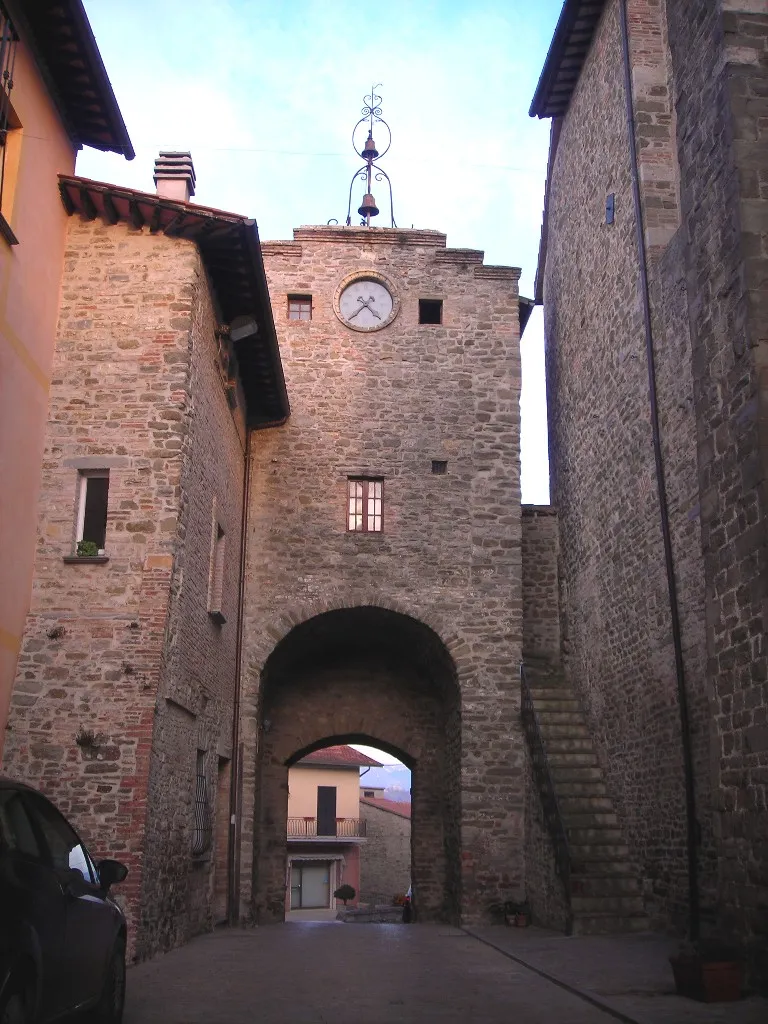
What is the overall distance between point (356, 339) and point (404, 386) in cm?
110

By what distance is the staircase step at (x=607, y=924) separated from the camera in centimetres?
1171

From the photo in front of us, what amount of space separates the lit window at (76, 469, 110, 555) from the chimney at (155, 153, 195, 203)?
4051 mm

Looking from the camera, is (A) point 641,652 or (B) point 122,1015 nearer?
(B) point 122,1015

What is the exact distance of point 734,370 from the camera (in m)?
7.31

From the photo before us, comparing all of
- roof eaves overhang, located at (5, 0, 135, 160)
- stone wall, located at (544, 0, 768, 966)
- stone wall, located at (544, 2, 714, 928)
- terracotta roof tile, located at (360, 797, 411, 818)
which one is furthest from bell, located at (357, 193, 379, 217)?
terracotta roof tile, located at (360, 797, 411, 818)

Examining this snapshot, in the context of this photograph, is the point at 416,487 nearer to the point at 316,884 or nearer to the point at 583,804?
the point at 583,804

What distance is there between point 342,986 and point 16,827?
402cm

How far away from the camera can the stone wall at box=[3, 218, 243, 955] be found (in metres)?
9.09

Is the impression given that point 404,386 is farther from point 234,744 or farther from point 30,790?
point 30,790

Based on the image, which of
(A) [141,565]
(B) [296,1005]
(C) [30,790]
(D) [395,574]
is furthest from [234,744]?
(C) [30,790]

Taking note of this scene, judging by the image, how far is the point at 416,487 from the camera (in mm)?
15156

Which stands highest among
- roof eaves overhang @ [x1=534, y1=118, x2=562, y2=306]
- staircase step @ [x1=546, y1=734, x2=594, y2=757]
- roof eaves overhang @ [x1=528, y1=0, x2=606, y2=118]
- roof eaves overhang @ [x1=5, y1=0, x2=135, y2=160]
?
roof eaves overhang @ [x1=528, y1=0, x2=606, y2=118]

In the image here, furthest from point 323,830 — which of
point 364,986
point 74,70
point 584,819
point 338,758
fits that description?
point 74,70

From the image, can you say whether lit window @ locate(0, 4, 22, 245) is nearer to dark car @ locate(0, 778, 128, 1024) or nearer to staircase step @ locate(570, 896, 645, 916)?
dark car @ locate(0, 778, 128, 1024)
